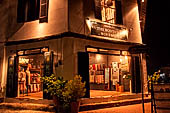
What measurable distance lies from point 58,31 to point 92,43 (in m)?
2.14

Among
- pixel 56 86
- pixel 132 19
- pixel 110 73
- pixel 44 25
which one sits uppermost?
pixel 132 19

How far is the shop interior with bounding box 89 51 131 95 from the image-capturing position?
543 inches

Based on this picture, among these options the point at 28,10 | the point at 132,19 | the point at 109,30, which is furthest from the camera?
the point at 132,19

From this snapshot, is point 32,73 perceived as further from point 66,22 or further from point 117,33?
point 117,33

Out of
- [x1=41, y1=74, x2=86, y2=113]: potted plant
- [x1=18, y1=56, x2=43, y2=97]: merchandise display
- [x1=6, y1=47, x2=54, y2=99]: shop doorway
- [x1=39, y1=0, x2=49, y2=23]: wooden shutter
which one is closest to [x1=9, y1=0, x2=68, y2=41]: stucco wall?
[x1=39, y1=0, x2=49, y2=23]: wooden shutter

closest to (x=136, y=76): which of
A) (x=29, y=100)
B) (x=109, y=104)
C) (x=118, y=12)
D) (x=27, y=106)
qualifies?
(x=109, y=104)

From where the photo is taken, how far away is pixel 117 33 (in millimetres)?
11555

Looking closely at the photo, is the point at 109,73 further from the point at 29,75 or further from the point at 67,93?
the point at 67,93

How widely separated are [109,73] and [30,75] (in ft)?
21.7

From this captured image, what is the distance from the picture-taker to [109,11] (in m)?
12.0

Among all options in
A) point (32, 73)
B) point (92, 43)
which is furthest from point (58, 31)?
point (32, 73)

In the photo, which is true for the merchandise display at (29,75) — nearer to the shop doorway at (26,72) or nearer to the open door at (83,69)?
the shop doorway at (26,72)

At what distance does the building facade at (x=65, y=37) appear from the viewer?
368 inches

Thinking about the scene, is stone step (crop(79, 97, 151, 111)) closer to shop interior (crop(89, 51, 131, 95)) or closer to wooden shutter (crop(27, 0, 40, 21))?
shop interior (crop(89, 51, 131, 95))
